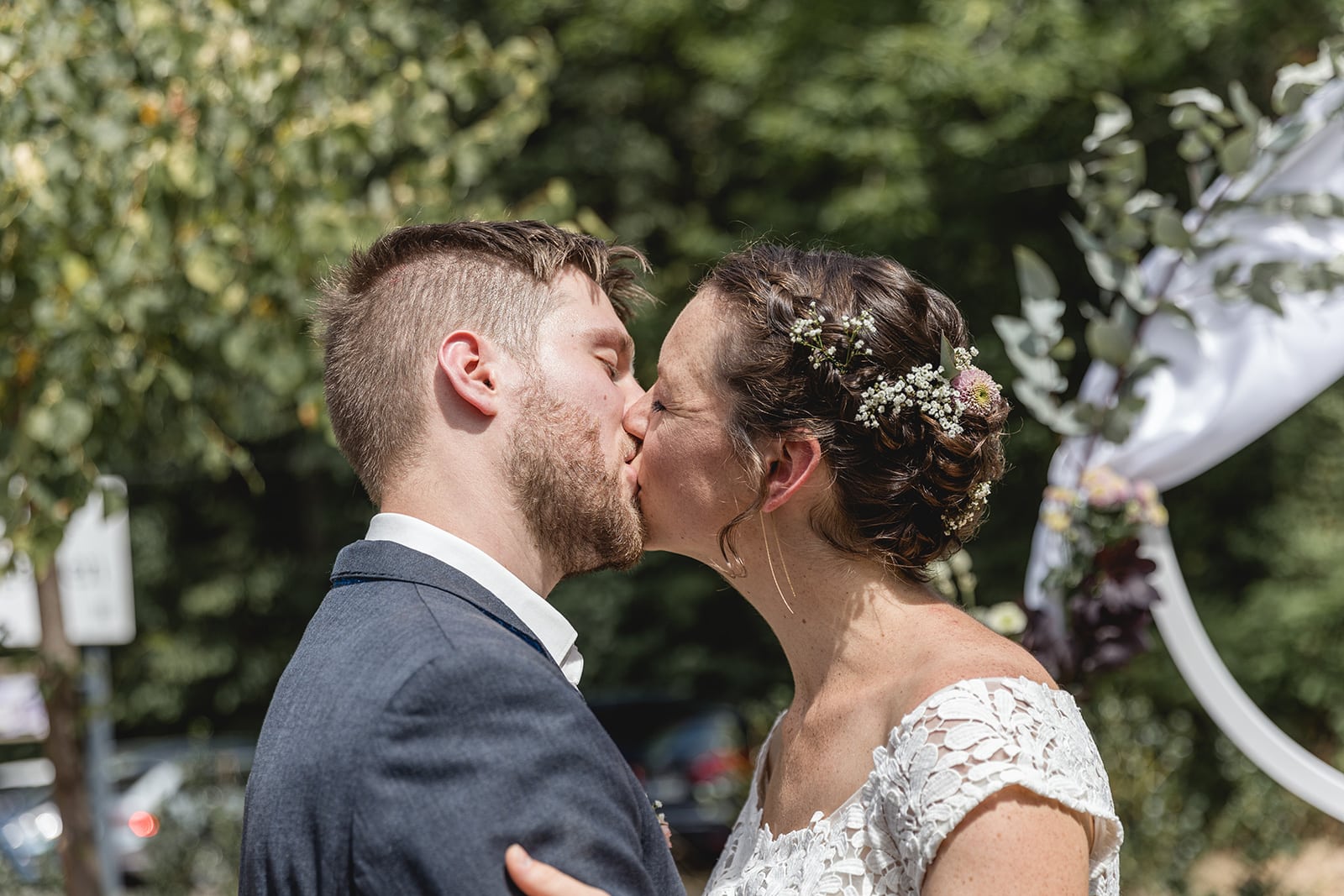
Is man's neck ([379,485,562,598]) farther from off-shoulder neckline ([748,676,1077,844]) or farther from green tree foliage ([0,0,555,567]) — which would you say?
green tree foliage ([0,0,555,567])

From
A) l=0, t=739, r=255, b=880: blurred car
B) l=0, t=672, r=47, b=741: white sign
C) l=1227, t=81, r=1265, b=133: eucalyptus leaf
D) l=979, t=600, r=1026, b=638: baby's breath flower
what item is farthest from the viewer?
l=0, t=739, r=255, b=880: blurred car

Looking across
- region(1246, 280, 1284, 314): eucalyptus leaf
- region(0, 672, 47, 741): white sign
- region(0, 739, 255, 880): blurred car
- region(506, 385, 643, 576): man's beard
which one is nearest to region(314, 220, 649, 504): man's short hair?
region(506, 385, 643, 576): man's beard

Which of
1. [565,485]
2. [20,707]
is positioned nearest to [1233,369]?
[565,485]

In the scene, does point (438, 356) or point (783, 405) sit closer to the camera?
point (438, 356)

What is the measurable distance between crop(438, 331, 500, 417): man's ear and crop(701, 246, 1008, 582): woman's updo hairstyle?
44 centimetres

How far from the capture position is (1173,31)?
27.7 feet

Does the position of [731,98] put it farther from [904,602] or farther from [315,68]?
[904,602]

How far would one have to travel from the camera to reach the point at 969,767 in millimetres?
1734

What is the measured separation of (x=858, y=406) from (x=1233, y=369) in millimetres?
1764

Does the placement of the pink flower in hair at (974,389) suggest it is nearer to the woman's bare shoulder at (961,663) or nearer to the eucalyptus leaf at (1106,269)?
the woman's bare shoulder at (961,663)

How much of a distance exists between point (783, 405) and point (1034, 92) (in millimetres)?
7510

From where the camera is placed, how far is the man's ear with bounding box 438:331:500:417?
5.83 ft

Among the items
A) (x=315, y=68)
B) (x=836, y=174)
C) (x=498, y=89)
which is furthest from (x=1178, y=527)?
(x=315, y=68)

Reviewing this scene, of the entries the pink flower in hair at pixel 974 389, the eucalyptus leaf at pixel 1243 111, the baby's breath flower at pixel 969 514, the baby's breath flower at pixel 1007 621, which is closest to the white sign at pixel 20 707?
the baby's breath flower at pixel 1007 621
